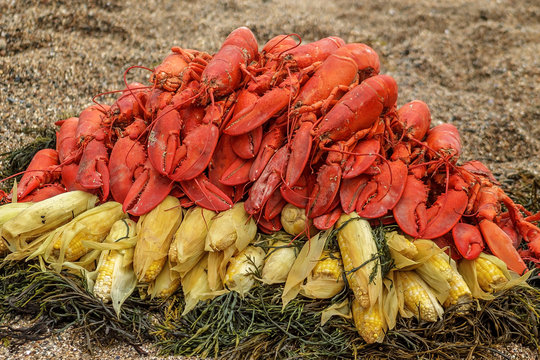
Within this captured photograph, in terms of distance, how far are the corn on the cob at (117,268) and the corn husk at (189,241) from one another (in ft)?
0.89

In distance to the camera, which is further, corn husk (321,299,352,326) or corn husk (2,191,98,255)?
corn husk (2,191,98,255)

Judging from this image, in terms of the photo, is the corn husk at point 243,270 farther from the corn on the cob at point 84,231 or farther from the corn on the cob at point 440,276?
the corn on the cob at point 440,276

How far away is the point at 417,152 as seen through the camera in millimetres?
3215

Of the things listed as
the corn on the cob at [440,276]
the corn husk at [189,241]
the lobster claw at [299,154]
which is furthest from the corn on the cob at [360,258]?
the corn husk at [189,241]

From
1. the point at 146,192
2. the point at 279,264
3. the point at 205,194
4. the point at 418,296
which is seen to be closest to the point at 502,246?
the point at 418,296

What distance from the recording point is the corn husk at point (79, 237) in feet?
9.87

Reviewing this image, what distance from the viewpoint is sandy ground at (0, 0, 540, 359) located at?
4.89 metres

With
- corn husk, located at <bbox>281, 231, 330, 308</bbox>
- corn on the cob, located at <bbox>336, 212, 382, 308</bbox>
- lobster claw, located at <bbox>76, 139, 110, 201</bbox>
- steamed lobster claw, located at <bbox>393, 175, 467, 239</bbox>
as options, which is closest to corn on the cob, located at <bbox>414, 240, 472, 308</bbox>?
steamed lobster claw, located at <bbox>393, 175, 467, 239</bbox>

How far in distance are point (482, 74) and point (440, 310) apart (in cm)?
445

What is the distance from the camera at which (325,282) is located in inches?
112

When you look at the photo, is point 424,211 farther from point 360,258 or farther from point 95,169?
point 95,169

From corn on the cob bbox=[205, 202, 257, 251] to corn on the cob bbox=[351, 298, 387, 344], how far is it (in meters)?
0.76

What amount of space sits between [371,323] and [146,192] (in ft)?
5.03

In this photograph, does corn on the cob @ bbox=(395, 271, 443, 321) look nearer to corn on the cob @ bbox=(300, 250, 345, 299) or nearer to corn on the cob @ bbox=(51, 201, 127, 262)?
corn on the cob @ bbox=(300, 250, 345, 299)
